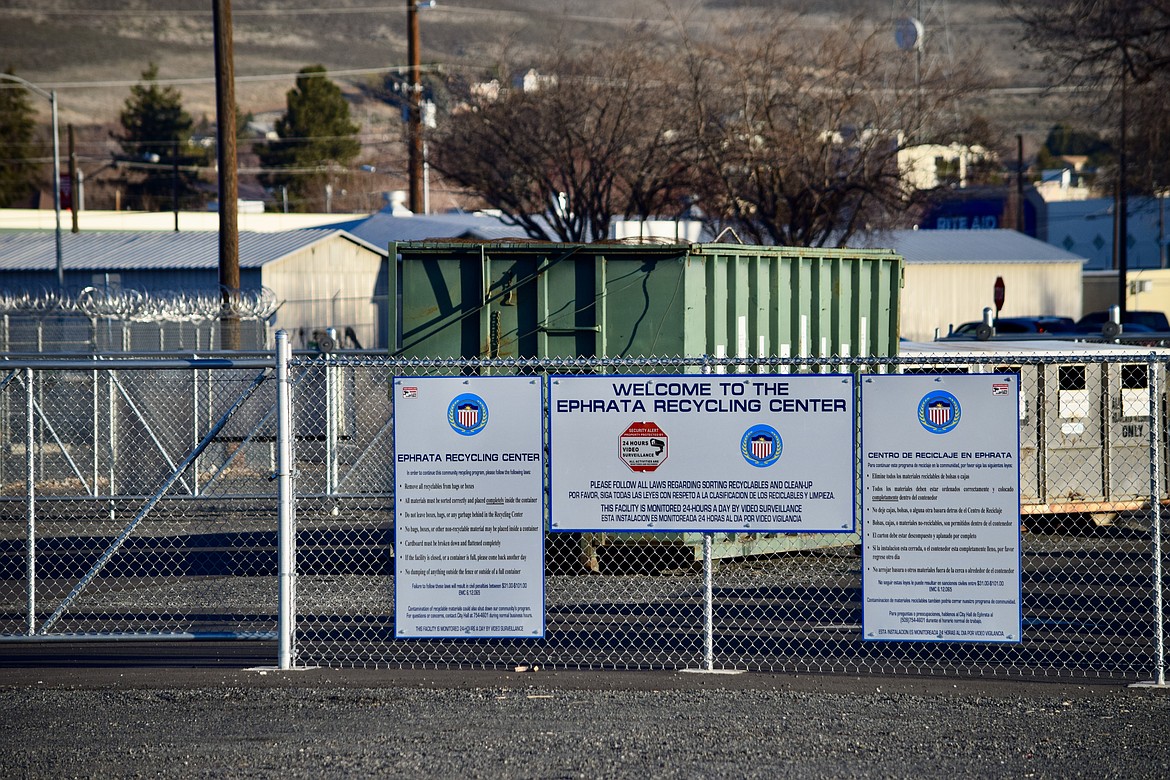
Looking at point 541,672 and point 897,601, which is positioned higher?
point 897,601

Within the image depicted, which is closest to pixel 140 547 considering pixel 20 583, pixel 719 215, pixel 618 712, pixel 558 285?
pixel 20 583

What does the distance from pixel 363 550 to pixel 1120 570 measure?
692cm

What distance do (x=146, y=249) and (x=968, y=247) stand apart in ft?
92.1

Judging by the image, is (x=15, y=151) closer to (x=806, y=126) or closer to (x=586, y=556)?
(x=806, y=126)

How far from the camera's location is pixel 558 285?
451 inches

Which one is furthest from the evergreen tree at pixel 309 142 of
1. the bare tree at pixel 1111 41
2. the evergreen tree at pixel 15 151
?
the bare tree at pixel 1111 41

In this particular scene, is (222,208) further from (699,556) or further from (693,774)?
(693,774)

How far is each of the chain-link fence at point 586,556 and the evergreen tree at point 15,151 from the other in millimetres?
94765

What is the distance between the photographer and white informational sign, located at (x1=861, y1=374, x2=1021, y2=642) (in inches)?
296

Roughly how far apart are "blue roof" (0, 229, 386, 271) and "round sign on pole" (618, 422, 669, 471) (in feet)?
99.4

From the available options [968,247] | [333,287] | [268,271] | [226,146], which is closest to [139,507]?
[226,146]

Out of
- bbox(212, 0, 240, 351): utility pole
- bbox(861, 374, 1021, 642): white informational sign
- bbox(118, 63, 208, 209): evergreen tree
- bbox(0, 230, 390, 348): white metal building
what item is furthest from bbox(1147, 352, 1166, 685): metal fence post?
bbox(118, 63, 208, 209): evergreen tree

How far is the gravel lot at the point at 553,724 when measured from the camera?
20.8ft

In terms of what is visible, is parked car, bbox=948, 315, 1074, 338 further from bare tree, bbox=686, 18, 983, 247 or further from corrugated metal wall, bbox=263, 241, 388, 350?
corrugated metal wall, bbox=263, 241, 388, 350
